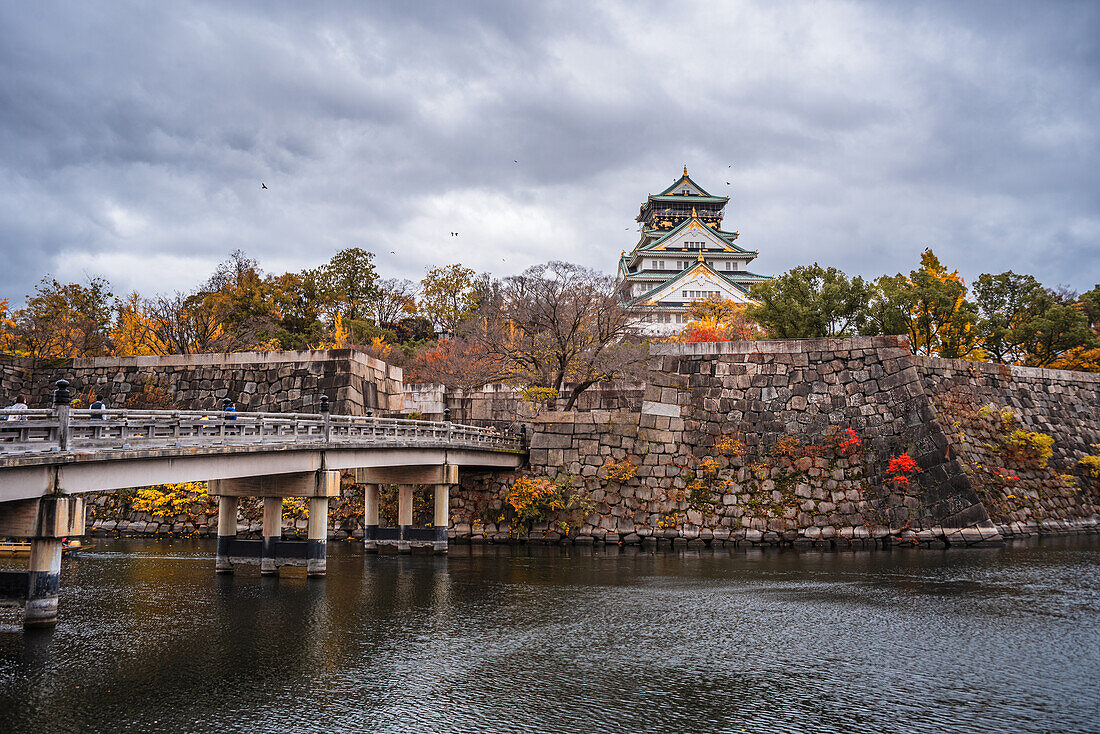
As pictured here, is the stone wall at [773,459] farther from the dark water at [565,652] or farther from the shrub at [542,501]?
the dark water at [565,652]

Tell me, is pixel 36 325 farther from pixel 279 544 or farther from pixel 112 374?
pixel 279 544

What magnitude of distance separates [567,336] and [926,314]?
18628 mm

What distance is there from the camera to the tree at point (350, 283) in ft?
187

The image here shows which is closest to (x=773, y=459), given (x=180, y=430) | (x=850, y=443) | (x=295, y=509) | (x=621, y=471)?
(x=850, y=443)

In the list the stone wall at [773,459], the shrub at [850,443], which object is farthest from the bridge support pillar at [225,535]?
the shrub at [850,443]

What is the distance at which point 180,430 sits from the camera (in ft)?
59.0

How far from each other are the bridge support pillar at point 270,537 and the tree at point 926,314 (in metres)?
31.1

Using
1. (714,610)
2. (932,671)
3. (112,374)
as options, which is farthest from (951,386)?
(112,374)

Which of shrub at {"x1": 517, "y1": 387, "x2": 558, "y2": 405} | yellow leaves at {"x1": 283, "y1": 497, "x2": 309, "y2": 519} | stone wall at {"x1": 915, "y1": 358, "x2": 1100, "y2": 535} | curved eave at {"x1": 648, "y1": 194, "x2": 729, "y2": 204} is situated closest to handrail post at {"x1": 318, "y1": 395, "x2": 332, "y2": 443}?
yellow leaves at {"x1": 283, "y1": 497, "x2": 309, "y2": 519}

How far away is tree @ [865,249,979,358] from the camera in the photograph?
138ft

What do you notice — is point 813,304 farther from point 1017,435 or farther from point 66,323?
point 66,323

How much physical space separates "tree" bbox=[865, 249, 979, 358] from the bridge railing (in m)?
24.3

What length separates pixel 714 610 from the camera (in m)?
19.1

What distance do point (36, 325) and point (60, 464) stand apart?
39.4m
